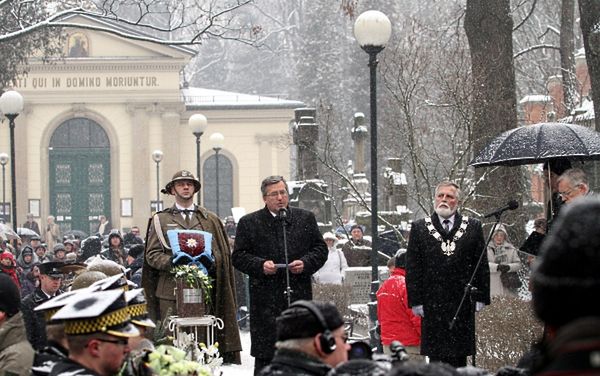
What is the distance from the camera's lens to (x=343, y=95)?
247 feet

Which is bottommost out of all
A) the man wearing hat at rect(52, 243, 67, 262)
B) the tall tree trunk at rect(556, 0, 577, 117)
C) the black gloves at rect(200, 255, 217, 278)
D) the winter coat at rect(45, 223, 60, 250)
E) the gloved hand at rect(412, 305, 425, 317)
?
the winter coat at rect(45, 223, 60, 250)

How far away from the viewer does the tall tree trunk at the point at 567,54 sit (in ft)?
99.9

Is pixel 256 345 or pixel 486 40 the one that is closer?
pixel 256 345

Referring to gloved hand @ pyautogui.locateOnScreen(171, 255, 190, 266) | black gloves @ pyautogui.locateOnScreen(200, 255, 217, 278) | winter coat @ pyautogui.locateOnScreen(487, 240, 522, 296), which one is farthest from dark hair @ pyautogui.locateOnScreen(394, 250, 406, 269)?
winter coat @ pyautogui.locateOnScreen(487, 240, 522, 296)

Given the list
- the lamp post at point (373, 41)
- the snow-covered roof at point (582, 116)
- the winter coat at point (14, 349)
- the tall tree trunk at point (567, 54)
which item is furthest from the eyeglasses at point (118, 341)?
the tall tree trunk at point (567, 54)

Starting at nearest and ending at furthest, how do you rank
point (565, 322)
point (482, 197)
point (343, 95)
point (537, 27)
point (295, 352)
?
point (565, 322)
point (295, 352)
point (482, 197)
point (537, 27)
point (343, 95)

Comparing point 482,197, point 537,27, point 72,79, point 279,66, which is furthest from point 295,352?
point 279,66

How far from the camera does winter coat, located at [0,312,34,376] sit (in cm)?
661

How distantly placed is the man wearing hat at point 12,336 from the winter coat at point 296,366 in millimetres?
2141

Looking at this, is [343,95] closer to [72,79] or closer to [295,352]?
[72,79]

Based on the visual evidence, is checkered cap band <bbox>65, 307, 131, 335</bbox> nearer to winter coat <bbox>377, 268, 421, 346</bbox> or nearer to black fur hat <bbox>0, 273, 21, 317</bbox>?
black fur hat <bbox>0, 273, 21, 317</bbox>

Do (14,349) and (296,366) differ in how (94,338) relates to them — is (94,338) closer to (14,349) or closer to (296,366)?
(296,366)

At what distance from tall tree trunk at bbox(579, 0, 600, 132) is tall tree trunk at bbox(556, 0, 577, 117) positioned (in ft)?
42.0

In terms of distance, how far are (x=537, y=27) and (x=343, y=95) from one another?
2410cm
